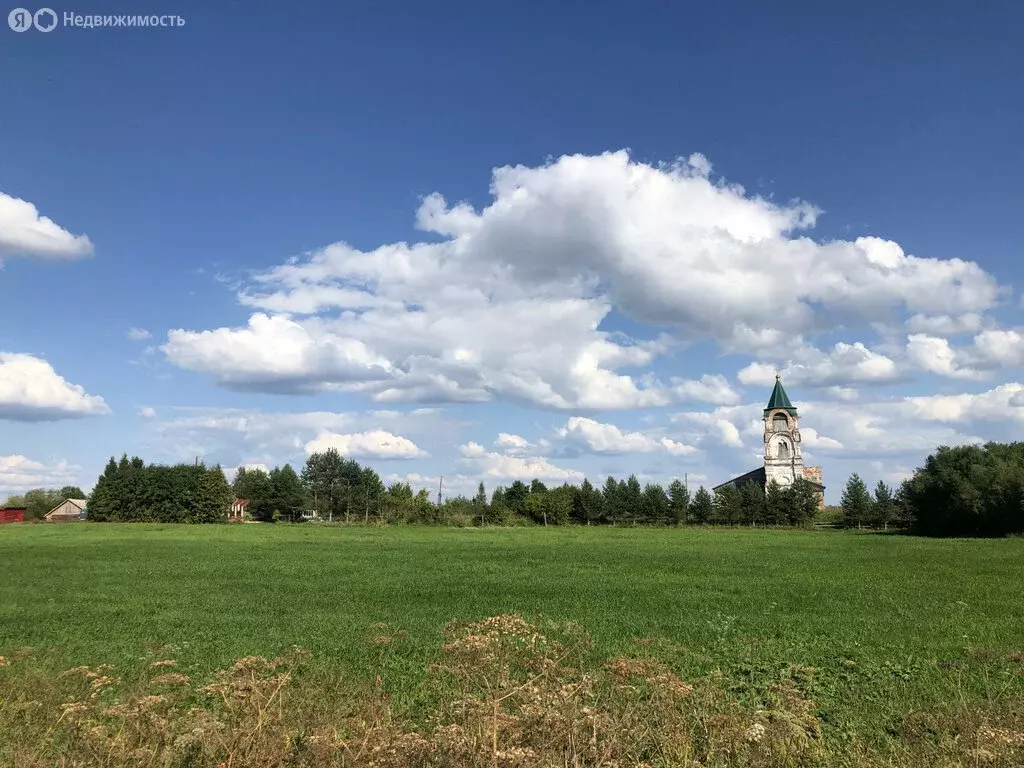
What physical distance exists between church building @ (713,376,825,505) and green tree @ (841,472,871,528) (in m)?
12.7

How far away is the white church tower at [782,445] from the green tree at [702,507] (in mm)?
15389

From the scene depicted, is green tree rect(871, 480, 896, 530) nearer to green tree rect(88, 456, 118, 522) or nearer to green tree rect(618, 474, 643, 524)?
green tree rect(618, 474, 643, 524)

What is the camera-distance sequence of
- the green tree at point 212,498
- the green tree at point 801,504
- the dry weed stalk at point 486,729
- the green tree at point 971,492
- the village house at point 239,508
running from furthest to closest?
the village house at point 239,508, the green tree at point 212,498, the green tree at point 801,504, the green tree at point 971,492, the dry weed stalk at point 486,729

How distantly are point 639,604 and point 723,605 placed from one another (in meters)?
2.24

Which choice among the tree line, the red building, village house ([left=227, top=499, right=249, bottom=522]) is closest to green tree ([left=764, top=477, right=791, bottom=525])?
the tree line

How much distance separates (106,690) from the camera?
9109 millimetres

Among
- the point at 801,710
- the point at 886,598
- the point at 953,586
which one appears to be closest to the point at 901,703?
the point at 801,710

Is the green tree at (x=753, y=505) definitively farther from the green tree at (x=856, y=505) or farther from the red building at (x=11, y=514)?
the red building at (x=11, y=514)

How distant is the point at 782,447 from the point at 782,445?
38 cm

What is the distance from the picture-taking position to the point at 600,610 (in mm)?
17094

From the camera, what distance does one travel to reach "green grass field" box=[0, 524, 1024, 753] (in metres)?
10.5

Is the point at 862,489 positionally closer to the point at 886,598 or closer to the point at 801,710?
the point at 886,598

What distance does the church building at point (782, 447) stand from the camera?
377ft

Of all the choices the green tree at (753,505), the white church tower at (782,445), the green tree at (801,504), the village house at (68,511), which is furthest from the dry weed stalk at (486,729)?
the village house at (68,511)
